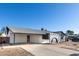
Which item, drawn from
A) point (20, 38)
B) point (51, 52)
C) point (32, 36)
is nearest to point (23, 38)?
point (20, 38)

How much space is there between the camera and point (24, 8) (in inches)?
472

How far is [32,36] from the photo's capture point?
16906 millimetres

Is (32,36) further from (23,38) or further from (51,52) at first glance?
(51,52)

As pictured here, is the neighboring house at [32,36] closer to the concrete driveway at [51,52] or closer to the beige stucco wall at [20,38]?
the beige stucco wall at [20,38]

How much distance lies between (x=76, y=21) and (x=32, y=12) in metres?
3.71

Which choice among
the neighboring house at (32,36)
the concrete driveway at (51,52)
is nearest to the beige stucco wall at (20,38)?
the neighboring house at (32,36)

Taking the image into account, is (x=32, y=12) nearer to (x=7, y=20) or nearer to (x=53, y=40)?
(x=7, y=20)

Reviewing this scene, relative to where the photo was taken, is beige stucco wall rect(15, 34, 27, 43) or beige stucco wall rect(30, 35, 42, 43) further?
beige stucco wall rect(30, 35, 42, 43)

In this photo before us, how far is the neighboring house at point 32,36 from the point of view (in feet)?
50.3

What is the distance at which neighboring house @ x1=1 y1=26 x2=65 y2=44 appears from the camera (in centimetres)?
1534

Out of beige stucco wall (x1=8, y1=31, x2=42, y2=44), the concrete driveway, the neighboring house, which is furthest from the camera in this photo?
beige stucco wall (x1=8, y1=31, x2=42, y2=44)

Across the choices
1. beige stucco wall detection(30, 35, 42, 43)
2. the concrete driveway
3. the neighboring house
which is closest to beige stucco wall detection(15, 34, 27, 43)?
the neighboring house

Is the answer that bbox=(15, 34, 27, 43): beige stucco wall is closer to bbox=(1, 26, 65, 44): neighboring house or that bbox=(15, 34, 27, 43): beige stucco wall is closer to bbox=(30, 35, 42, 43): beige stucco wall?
bbox=(1, 26, 65, 44): neighboring house

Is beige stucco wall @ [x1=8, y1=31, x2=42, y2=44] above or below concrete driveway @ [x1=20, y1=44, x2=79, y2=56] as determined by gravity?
above
